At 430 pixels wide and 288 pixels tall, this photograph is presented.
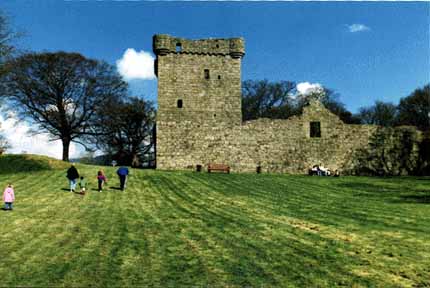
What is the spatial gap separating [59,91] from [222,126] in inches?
665

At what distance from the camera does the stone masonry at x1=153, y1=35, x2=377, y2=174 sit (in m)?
30.9

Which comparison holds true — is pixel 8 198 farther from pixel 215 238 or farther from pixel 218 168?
pixel 218 168

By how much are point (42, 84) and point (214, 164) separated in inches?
735

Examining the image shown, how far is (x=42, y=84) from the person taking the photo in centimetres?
3869

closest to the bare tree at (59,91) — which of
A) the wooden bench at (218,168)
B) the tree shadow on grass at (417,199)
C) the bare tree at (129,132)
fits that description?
the bare tree at (129,132)

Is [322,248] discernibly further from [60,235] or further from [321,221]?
[60,235]

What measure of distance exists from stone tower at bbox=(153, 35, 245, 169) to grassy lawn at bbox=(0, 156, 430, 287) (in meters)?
9.62

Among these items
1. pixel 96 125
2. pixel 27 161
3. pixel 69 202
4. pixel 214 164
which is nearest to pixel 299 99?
pixel 96 125

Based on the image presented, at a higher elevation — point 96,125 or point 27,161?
point 96,125

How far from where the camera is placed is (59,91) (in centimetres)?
3925

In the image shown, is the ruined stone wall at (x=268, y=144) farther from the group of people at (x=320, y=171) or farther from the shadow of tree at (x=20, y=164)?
the shadow of tree at (x=20, y=164)

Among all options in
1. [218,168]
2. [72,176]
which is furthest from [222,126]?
[72,176]

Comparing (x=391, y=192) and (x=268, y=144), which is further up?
(x=268, y=144)

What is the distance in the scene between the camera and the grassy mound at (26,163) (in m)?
26.8
